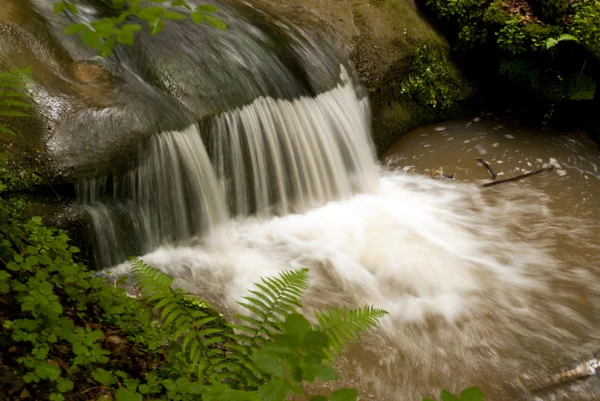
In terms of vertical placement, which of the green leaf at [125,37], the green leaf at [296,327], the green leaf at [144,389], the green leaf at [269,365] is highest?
the green leaf at [125,37]

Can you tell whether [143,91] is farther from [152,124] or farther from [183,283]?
[183,283]

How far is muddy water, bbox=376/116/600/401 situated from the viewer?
416cm

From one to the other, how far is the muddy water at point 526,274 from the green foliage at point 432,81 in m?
0.39

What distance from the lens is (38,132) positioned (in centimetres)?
440

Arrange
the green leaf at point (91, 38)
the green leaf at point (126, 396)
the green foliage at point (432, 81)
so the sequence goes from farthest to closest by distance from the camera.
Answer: the green foliage at point (432, 81)
the green leaf at point (126, 396)
the green leaf at point (91, 38)

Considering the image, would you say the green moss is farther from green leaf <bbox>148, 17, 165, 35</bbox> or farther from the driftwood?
the driftwood

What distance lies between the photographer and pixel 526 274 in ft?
17.4

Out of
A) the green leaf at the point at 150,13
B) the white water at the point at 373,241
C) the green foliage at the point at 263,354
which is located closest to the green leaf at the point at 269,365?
the green foliage at the point at 263,354

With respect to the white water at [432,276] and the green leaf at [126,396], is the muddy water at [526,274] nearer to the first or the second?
the white water at [432,276]

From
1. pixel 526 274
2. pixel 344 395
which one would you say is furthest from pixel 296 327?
pixel 526 274

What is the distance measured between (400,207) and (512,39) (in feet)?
9.73

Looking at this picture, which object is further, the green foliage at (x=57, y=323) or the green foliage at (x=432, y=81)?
the green foliage at (x=432, y=81)

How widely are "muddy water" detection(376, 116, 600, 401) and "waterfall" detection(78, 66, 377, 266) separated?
38.2 inches

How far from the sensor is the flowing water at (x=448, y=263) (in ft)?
14.0
